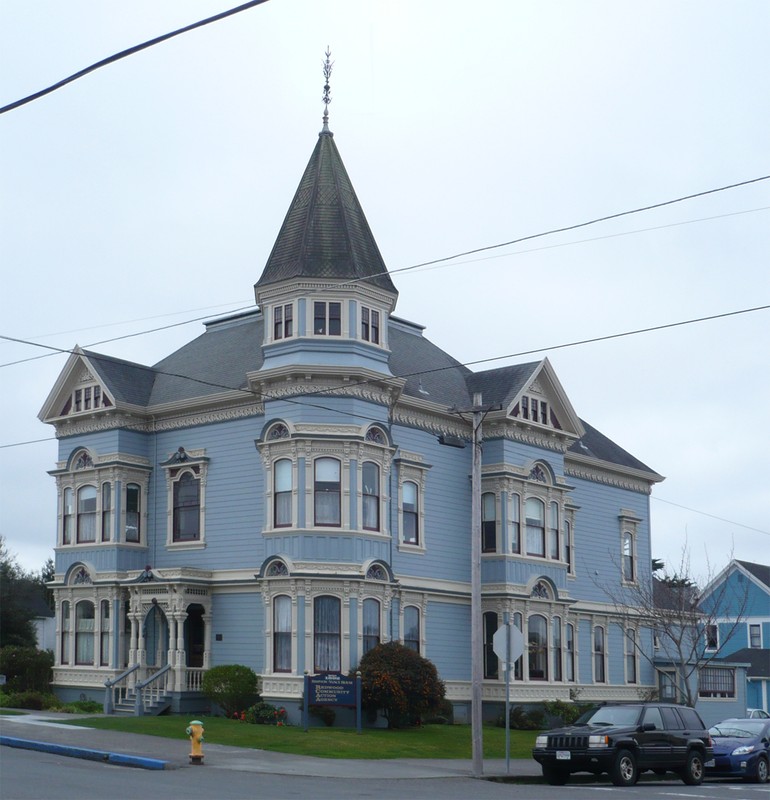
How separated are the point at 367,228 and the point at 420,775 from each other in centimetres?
1801

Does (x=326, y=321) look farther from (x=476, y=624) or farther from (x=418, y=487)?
(x=476, y=624)

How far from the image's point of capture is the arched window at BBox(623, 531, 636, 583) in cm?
4619

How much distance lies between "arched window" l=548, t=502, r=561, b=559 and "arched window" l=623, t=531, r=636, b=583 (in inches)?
272

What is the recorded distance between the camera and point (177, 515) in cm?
3681

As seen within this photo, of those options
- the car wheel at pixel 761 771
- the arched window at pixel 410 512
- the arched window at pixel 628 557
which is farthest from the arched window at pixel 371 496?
the arched window at pixel 628 557

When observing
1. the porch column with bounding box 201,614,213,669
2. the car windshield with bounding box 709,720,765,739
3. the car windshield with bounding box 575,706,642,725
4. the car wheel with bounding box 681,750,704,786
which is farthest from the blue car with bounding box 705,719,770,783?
the porch column with bounding box 201,614,213,669

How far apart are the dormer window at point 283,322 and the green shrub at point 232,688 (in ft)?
30.0

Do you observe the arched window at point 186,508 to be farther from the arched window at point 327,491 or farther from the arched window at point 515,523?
the arched window at point 515,523

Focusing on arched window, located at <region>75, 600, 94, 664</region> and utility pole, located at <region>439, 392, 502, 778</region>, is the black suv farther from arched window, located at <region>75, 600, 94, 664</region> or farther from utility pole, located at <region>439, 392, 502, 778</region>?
arched window, located at <region>75, 600, 94, 664</region>

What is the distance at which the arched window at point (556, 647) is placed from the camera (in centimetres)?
3959

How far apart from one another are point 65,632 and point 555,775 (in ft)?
64.3

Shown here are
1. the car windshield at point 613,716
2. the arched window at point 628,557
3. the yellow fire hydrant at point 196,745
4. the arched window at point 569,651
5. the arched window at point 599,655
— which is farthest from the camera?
the arched window at point 628,557

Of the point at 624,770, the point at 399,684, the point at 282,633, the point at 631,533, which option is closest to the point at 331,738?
the point at 399,684

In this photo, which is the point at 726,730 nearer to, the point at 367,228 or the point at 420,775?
the point at 420,775
